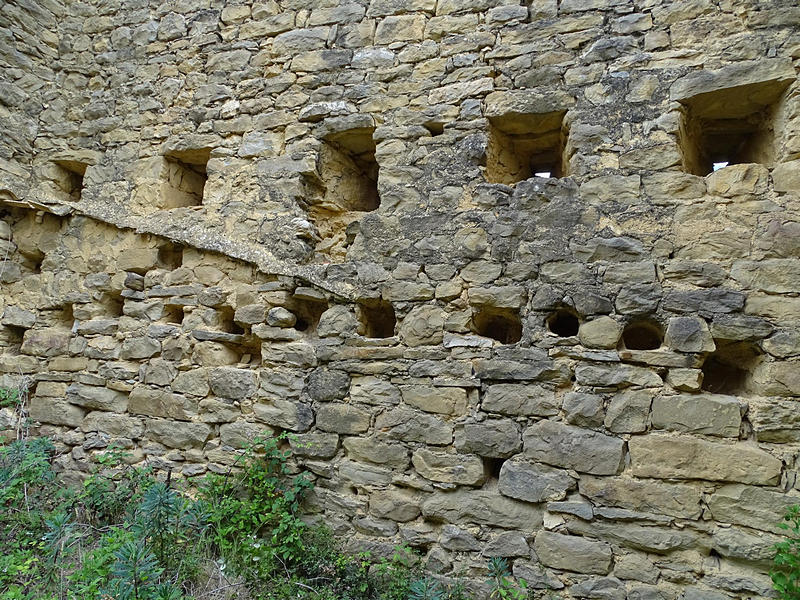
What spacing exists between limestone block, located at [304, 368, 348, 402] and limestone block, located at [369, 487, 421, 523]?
0.61 metres

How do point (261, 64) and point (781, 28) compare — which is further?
point (261, 64)

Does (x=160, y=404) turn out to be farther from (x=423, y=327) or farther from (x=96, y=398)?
(x=423, y=327)

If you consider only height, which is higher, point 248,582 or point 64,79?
point 64,79

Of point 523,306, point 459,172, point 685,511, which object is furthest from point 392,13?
point 685,511

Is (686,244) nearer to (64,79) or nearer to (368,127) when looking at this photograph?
(368,127)

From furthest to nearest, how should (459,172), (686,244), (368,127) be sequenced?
1. (368,127)
2. (459,172)
3. (686,244)

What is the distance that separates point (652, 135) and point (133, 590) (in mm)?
3425

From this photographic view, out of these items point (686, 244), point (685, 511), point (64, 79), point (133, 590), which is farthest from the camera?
point (64, 79)

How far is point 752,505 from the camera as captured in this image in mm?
2344

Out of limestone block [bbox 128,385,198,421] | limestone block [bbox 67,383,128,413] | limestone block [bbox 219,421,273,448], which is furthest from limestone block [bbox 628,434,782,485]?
limestone block [bbox 67,383,128,413]

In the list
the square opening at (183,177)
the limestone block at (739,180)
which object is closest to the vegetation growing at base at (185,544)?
the square opening at (183,177)

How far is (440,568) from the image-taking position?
274cm

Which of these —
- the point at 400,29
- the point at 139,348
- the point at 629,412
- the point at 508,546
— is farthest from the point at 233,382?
the point at 400,29

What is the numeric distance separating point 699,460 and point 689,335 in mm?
602
